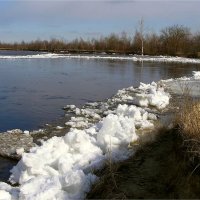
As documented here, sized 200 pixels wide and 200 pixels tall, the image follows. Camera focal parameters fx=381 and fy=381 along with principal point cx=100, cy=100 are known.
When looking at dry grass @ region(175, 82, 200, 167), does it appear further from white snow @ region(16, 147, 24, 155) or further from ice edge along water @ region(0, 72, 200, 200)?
white snow @ region(16, 147, 24, 155)

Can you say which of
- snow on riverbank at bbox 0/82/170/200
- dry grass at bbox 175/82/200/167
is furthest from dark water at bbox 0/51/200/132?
dry grass at bbox 175/82/200/167

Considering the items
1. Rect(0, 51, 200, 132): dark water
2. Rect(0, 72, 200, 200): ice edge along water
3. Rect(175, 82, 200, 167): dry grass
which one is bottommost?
Rect(0, 51, 200, 132): dark water

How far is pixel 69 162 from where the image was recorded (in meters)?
5.95

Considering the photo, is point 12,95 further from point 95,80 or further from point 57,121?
point 95,80

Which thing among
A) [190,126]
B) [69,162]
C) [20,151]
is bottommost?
[20,151]

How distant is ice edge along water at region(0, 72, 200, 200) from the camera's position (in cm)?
506

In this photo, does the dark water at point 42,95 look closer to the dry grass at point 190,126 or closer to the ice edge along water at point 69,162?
the ice edge along water at point 69,162

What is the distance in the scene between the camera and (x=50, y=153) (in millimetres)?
6328

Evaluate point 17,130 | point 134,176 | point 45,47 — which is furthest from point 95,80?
point 45,47

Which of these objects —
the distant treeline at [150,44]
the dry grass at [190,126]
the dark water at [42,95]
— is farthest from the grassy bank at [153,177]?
the distant treeline at [150,44]

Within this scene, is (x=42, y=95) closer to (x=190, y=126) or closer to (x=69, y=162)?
(x=69, y=162)

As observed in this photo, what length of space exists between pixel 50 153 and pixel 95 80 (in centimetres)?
1497

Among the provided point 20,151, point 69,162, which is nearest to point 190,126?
point 69,162

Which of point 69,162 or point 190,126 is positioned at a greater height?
point 190,126
